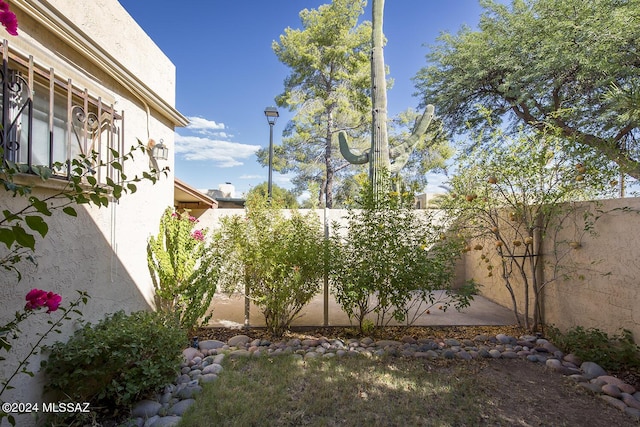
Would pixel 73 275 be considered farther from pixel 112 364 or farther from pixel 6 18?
pixel 6 18

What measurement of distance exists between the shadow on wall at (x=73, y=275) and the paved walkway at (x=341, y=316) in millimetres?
1749

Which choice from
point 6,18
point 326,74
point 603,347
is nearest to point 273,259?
point 6,18

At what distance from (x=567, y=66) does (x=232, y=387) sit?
10929mm

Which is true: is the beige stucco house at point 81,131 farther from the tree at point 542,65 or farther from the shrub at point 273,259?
the tree at point 542,65

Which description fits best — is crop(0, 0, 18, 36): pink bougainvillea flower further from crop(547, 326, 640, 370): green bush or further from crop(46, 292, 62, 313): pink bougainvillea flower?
crop(547, 326, 640, 370): green bush

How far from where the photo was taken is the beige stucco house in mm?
2469

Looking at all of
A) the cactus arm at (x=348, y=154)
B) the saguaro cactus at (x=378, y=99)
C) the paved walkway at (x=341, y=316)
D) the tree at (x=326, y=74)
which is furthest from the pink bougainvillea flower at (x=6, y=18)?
the tree at (x=326, y=74)

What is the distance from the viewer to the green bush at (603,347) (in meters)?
3.57

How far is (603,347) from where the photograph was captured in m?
3.80

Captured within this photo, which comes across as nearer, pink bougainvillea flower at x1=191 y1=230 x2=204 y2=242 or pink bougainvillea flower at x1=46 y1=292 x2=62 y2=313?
pink bougainvillea flower at x1=46 y1=292 x2=62 y2=313

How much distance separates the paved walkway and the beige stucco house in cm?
170

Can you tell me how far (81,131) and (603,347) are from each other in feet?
20.5

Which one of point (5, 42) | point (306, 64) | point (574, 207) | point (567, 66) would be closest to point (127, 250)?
point (5, 42)

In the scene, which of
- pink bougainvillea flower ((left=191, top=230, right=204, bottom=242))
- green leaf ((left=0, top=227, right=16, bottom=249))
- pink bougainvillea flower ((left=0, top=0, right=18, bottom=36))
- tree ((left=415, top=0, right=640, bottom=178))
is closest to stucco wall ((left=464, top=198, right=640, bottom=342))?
tree ((left=415, top=0, right=640, bottom=178))
